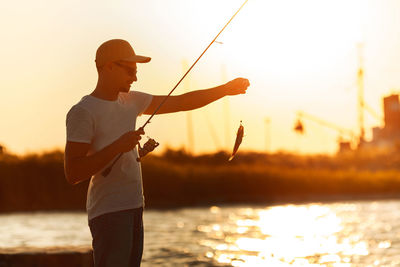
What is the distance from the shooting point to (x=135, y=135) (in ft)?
11.5

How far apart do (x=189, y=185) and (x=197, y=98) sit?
22876mm

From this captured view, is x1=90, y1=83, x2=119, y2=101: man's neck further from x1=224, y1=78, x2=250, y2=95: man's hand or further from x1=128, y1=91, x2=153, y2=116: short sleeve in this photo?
x1=224, y1=78, x2=250, y2=95: man's hand

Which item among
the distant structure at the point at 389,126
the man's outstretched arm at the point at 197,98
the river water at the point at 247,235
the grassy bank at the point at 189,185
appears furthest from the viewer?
the distant structure at the point at 389,126

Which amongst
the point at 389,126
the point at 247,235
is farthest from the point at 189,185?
the point at 389,126

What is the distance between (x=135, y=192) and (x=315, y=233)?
452 inches

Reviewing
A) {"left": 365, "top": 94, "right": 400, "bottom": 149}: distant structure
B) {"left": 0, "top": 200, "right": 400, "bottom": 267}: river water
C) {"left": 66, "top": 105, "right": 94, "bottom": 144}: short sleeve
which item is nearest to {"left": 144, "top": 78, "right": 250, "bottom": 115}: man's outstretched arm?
{"left": 66, "top": 105, "right": 94, "bottom": 144}: short sleeve

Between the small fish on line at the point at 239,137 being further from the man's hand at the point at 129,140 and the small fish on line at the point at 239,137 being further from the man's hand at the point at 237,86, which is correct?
the man's hand at the point at 129,140

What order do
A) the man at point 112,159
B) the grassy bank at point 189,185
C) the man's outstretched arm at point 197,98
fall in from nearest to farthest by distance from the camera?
the man at point 112,159 → the man's outstretched arm at point 197,98 → the grassy bank at point 189,185

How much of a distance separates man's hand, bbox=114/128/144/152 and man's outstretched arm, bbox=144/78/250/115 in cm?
52

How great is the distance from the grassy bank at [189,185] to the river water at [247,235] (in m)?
2.07

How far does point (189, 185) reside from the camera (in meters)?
26.9

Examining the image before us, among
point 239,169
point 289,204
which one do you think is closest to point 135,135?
point 289,204

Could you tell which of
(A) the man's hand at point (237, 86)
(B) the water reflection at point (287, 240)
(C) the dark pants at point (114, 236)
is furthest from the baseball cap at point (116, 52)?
(B) the water reflection at point (287, 240)

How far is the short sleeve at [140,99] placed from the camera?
3.91 m
